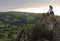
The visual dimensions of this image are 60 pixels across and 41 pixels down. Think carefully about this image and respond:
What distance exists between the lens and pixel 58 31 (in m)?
57.8

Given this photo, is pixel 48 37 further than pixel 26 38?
No

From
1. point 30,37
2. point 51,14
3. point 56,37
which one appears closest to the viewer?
point 56,37

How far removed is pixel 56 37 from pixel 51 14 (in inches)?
464

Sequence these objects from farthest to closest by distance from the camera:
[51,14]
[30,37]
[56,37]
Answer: [51,14] → [30,37] → [56,37]

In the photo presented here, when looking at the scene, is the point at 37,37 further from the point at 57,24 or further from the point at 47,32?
the point at 57,24

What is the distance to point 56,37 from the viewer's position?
56156 mm

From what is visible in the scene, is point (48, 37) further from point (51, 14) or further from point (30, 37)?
point (51, 14)

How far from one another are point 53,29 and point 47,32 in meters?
1.87

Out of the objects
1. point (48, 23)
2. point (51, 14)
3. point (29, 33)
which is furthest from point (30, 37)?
point (51, 14)

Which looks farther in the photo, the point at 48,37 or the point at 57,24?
the point at 57,24

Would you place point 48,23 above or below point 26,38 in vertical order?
above

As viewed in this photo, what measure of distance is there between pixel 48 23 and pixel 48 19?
8.38 feet

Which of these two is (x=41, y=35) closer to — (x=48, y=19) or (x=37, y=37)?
(x=37, y=37)

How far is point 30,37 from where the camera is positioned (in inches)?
2360
